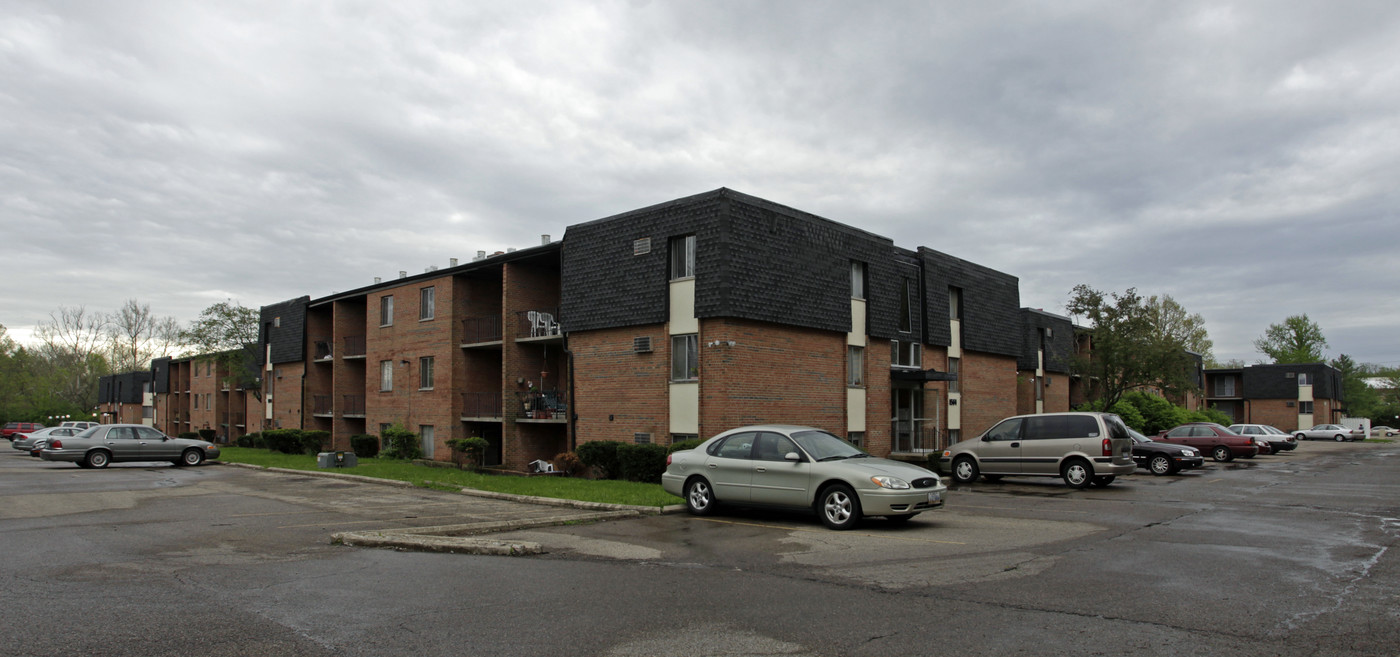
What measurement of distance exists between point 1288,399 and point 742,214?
2584 inches

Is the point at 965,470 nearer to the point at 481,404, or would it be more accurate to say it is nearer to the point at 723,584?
the point at 723,584

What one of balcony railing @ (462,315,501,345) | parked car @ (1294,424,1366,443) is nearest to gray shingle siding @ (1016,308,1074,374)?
balcony railing @ (462,315,501,345)

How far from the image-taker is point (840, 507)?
11.5 m

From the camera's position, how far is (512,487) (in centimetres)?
1750

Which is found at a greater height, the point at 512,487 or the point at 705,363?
the point at 705,363

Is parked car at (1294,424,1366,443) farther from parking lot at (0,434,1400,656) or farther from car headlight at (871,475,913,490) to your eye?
car headlight at (871,475,913,490)

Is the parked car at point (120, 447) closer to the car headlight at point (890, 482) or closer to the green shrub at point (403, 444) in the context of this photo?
the green shrub at point (403, 444)

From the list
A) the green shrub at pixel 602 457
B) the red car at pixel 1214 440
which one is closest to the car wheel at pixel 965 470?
the green shrub at pixel 602 457

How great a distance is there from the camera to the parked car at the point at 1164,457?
79.2ft

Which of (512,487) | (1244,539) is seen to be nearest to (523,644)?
(1244,539)

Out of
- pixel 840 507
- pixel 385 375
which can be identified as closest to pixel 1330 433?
pixel 385 375

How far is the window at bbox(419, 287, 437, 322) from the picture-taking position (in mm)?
31359

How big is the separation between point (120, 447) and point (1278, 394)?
255 ft

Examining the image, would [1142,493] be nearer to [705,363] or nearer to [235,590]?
[705,363]
